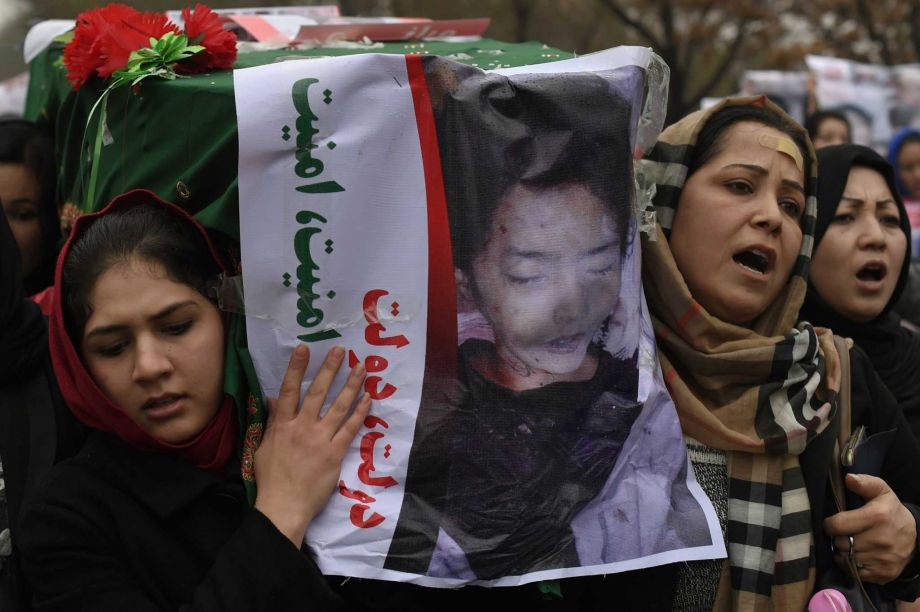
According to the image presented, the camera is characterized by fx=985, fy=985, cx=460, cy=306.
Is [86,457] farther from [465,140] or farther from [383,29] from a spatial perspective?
[383,29]

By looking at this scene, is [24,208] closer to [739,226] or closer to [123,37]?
[123,37]

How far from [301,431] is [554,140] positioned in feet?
2.33

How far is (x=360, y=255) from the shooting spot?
179 centimetres

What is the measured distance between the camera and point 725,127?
2221mm

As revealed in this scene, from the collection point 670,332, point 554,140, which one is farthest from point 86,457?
point 670,332

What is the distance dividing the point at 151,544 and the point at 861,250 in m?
1.96

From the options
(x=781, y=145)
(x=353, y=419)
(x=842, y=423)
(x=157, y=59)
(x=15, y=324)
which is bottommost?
(x=842, y=423)

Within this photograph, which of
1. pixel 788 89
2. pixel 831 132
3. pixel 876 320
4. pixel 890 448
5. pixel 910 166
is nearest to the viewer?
pixel 890 448

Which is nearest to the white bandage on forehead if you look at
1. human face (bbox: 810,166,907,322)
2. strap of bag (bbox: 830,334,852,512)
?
strap of bag (bbox: 830,334,852,512)

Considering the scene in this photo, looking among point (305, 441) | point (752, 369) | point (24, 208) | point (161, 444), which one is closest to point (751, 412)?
point (752, 369)

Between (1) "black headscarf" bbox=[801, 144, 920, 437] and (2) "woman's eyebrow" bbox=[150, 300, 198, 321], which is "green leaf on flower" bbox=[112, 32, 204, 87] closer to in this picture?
(2) "woman's eyebrow" bbox=[150, 300, 198, 321]

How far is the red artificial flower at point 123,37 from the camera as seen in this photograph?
6.25 ft

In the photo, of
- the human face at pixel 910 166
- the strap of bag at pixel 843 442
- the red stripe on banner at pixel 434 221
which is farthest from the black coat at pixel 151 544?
the human face at pixel 910 166

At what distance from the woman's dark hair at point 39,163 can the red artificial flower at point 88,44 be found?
0.70 m
